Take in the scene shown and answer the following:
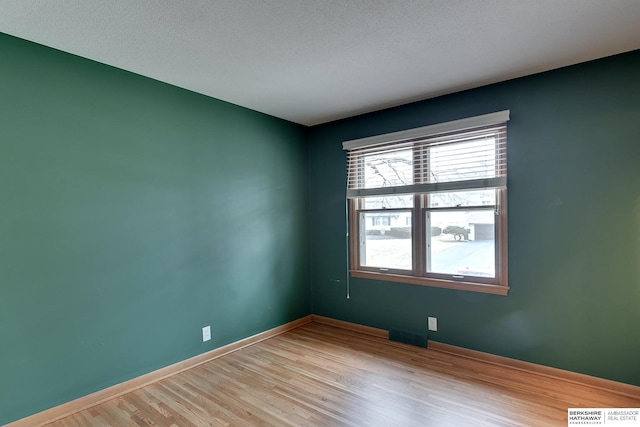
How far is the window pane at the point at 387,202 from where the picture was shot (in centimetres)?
352

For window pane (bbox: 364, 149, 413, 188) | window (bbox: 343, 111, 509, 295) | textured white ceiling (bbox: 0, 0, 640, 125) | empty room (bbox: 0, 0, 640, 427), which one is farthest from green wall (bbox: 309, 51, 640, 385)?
window pane (bbox: 364, 149, 413, 188)

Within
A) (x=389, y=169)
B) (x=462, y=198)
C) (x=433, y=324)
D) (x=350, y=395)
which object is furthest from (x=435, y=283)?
(x=350, y=395)

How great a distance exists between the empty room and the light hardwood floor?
19 mm

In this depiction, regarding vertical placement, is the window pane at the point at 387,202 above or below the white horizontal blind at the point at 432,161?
below

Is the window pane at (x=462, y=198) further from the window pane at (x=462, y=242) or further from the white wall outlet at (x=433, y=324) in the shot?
the white wall outlet at (x=433, y=324)

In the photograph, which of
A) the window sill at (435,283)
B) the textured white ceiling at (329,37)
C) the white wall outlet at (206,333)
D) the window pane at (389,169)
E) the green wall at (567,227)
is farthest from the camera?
the window pane at (389,169)

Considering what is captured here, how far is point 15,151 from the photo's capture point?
208 centimetres

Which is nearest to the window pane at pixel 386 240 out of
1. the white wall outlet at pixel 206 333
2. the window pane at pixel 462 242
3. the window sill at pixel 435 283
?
the window sill at pixel 435 283

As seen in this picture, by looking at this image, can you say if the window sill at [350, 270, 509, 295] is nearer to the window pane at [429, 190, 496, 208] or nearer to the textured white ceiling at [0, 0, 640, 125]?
the window pane at [429, 190, 496, 208]

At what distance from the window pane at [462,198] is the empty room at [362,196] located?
0.05 ft

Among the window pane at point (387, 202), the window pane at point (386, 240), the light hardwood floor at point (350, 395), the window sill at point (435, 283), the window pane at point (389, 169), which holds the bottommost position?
the light hardwood floor at point (350, 395)

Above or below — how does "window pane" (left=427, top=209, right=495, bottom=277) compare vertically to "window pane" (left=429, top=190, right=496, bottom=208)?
below

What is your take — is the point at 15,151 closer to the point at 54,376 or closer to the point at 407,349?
the point at 54,376

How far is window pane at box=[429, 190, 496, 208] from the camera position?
9.82ft
